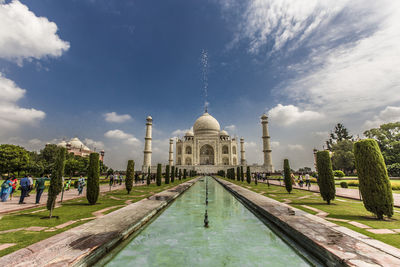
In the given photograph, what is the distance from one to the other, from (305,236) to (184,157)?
3924 centimetres

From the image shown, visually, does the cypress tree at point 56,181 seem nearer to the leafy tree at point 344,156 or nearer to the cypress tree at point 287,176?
the cypress tree at point 287,176

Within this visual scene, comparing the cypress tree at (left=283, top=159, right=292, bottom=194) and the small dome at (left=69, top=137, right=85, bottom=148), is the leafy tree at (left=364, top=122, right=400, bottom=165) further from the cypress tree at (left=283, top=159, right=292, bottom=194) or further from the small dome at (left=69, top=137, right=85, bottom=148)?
the small dome at (left=69, top=137, right=85, bottom=148)

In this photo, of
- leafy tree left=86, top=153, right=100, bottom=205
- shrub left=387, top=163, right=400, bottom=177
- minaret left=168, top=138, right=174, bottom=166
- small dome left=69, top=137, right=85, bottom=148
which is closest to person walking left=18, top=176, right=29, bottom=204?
leafy tree left=86, top=153, right=100, bottom=205

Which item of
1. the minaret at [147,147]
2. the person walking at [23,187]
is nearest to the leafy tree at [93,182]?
the person walking at [23,187]

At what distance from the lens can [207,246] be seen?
10.3 feet

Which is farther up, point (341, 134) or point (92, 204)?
point (341, 134)

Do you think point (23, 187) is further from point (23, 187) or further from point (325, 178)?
point (325, 178)

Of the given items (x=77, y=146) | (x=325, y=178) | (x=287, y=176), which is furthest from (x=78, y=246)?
(x=77, y=146)

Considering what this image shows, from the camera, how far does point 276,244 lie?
3.29m

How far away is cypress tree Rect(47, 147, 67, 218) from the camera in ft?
15.3

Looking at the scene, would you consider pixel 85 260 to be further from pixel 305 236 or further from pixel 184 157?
pixel 184 157

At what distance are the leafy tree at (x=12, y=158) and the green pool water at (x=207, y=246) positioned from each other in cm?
3147

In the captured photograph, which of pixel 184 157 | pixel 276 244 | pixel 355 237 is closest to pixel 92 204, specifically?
pixel 276 244

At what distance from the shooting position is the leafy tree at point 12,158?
2506 cm
